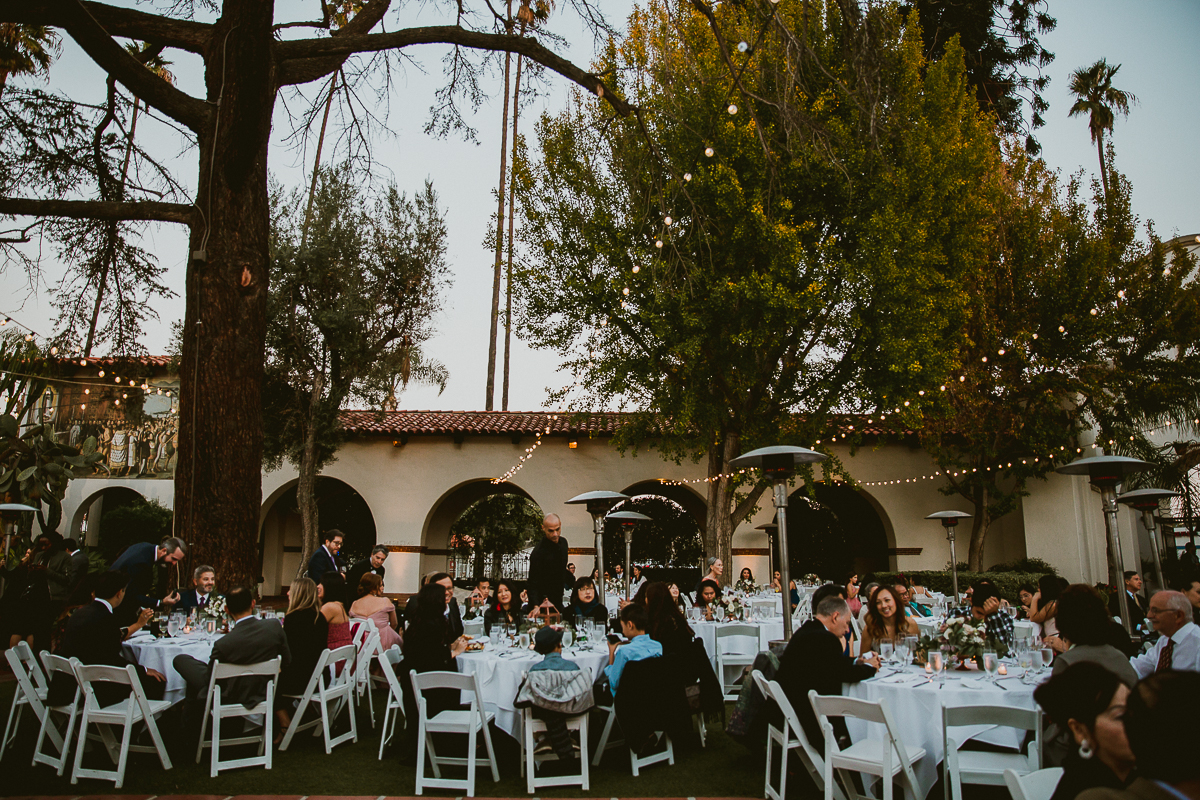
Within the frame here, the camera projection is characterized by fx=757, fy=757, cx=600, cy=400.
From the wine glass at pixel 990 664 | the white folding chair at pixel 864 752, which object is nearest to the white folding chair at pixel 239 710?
the white folding chair at pixel 864 752

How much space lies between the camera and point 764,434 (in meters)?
13.4

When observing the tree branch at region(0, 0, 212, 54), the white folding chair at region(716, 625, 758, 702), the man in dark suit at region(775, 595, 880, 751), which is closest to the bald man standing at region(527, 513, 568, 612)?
the white folding chair at region(716, 625, 758, 702)

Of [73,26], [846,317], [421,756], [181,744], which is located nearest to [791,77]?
[421,756]

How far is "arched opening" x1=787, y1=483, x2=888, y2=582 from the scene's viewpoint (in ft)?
69.6

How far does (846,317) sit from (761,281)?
202 centimetres

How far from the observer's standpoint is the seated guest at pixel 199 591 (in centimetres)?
639

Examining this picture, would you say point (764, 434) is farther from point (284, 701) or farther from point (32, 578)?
point (32, 578)

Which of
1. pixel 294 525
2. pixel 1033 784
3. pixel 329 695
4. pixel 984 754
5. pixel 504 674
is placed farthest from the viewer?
pixel 294 525

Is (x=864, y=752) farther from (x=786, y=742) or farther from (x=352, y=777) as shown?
(x=352, y=777)

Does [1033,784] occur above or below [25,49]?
below

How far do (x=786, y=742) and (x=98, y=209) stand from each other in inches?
277

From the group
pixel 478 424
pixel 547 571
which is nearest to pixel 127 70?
pixel 547 571

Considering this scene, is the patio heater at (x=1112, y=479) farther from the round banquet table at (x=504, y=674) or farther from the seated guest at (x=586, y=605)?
the round banquet table at (x=504, y=674)

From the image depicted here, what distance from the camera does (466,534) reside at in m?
23.4
